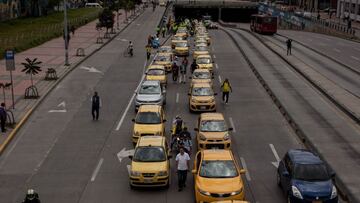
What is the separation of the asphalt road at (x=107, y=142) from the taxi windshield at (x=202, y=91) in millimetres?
1176

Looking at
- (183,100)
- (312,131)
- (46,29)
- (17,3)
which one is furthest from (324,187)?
(17,3)

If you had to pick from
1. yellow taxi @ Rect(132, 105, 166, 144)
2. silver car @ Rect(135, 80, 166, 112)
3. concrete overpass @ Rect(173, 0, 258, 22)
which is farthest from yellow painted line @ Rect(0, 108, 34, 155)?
concrete overpass @ Rect(173, 0, 258, 22)

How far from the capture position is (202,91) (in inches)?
1261

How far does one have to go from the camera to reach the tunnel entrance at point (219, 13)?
151250 mm

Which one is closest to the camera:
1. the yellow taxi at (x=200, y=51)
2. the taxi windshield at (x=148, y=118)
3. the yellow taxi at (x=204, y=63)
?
the taxi windshield at (x=148, y=118)

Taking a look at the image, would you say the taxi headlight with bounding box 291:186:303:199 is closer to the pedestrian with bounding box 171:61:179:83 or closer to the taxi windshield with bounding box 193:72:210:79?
the taxi windshield with bounding box 193:72:210:79

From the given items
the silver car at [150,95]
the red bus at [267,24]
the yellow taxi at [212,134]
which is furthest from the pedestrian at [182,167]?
the red bus at [267,24]

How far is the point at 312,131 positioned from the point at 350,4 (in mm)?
98158

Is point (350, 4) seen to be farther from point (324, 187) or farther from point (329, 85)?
point (324, 187)

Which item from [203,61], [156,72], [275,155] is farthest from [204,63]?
[275,155]

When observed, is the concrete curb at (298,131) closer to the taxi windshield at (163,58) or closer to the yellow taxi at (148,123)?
the yellow taxi at (148,123)

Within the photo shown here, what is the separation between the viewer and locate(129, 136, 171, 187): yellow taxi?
19484 millimetres

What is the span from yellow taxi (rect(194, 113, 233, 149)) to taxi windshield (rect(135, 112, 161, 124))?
6.54 ft

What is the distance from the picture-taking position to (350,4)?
118625 millimetres
